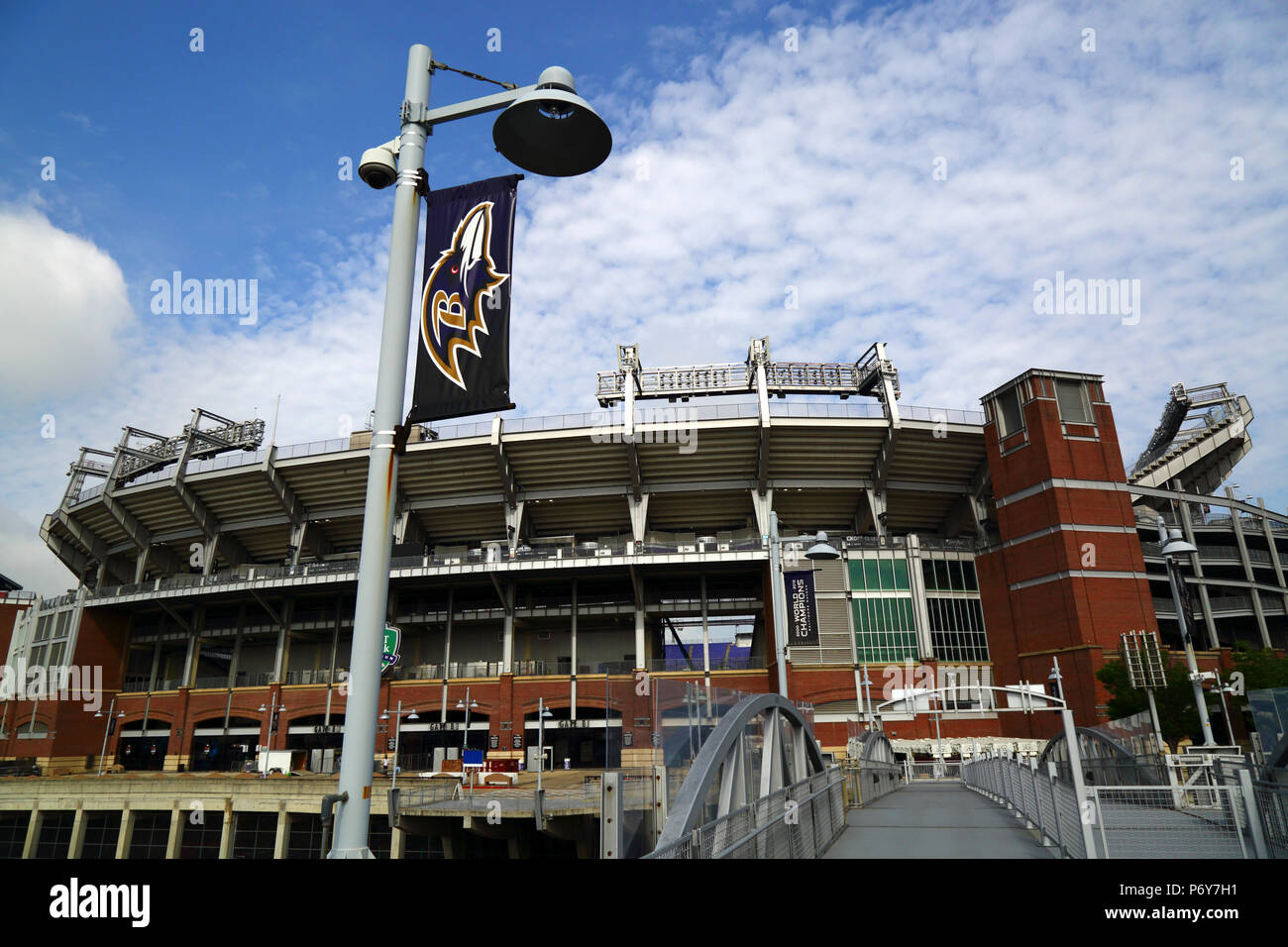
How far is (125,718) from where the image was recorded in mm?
55281

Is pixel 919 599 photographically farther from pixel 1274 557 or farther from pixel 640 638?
pixel 1274 557

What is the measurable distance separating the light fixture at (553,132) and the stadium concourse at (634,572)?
125 ft

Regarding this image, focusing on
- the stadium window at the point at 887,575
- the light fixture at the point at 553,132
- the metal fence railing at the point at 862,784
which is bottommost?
the metal fence railing at the point at 862,784

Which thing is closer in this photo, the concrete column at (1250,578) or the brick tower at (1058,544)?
the brick tower at (1058,544)

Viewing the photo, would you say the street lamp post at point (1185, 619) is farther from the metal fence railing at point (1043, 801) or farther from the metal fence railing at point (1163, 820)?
the metal fence railing at point (1163, 820)

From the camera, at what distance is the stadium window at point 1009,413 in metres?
47.0

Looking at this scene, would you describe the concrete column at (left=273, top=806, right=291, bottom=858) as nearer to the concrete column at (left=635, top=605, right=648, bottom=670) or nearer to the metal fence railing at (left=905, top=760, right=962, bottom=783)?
the concrete column at (left=635, top=605, right=648, bottom=670)

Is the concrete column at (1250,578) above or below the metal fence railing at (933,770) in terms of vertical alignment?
above

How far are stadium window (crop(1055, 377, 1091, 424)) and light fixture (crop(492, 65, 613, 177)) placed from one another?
155 feet

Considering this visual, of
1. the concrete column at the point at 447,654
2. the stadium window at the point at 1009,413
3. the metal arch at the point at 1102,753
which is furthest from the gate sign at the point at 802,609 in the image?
the concrete column at the point at 447,654

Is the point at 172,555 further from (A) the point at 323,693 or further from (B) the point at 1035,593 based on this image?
(B) the point at 1035,593

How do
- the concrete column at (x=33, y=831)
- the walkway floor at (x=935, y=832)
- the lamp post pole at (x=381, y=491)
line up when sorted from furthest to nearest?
1. the concrete column at (x=33, y=831)
2. the walkway floor at (x=935, y=832)
3. the lamp post pole at (x=381, y=491)

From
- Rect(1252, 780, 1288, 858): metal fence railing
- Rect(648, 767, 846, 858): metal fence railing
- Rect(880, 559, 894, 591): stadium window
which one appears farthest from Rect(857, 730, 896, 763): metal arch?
Rect(880, 559, 894, 591): stadium window
